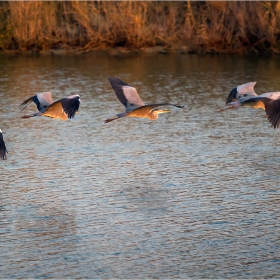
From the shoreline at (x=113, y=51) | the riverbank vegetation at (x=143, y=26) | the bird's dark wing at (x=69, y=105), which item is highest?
the bird's dark wing at (x=69, y=105)

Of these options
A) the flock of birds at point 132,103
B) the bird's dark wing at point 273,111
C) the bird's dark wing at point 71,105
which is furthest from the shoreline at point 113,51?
the bird's dark wing at point 273,111

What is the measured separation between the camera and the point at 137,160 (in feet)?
44.2

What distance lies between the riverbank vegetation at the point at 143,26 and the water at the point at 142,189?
428 cm

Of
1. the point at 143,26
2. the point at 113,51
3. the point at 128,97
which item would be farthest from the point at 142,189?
the point at 113,51

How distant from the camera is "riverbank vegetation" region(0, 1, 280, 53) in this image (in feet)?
77.7

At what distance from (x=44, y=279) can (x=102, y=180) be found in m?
3.69

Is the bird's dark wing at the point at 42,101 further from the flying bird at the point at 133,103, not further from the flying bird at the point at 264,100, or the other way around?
the flying bird at the point at 264,100

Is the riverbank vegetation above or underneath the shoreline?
above

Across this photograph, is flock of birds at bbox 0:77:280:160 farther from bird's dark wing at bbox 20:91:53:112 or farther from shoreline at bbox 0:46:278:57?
shoreline at bbox 0:46:278:57

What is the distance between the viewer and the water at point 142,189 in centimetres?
937

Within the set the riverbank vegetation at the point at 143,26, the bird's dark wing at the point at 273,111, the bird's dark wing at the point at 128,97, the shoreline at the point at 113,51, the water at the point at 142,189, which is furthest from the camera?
the shoreline at the point at 113,51

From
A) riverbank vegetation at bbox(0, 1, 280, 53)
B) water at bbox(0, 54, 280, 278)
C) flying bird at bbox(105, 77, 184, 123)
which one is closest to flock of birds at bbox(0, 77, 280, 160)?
flying bird at bbox(105, 77, 184, 123)

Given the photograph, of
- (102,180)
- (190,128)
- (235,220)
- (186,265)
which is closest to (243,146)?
(190,128)

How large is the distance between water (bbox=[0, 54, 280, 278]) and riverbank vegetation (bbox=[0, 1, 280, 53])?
4.28 metres
